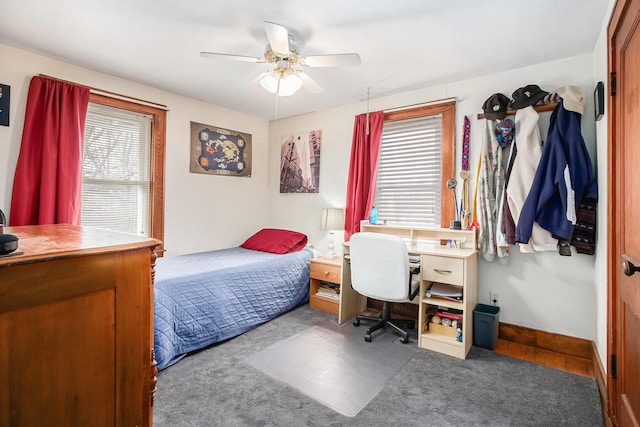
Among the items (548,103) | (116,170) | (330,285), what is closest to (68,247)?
(116,170)

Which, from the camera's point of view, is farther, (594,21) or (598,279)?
(598,279)

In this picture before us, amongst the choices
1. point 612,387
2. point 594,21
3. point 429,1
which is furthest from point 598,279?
point 429,1

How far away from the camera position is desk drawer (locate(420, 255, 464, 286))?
2537 mm

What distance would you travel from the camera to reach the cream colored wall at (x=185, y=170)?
2.54 m

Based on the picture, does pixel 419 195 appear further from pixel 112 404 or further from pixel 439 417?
pixel 112 404

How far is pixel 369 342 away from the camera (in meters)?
2.72

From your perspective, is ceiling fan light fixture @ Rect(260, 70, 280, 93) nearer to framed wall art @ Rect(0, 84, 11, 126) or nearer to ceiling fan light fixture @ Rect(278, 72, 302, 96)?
ceiling fan light fixture @ Rect(278, 72, 302, 96)

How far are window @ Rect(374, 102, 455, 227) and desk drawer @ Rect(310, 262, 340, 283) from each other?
0.80 metres

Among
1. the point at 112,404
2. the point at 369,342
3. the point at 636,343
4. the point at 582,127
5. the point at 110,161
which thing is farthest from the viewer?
the point at 110,161

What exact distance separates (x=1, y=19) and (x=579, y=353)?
4.79m

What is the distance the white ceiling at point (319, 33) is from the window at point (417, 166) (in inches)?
16.4

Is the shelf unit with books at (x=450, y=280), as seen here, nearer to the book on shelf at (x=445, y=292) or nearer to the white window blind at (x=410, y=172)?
the book on shelf at (x=445, y=292)

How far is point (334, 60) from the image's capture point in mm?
2199

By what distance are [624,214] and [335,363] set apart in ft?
6.31
